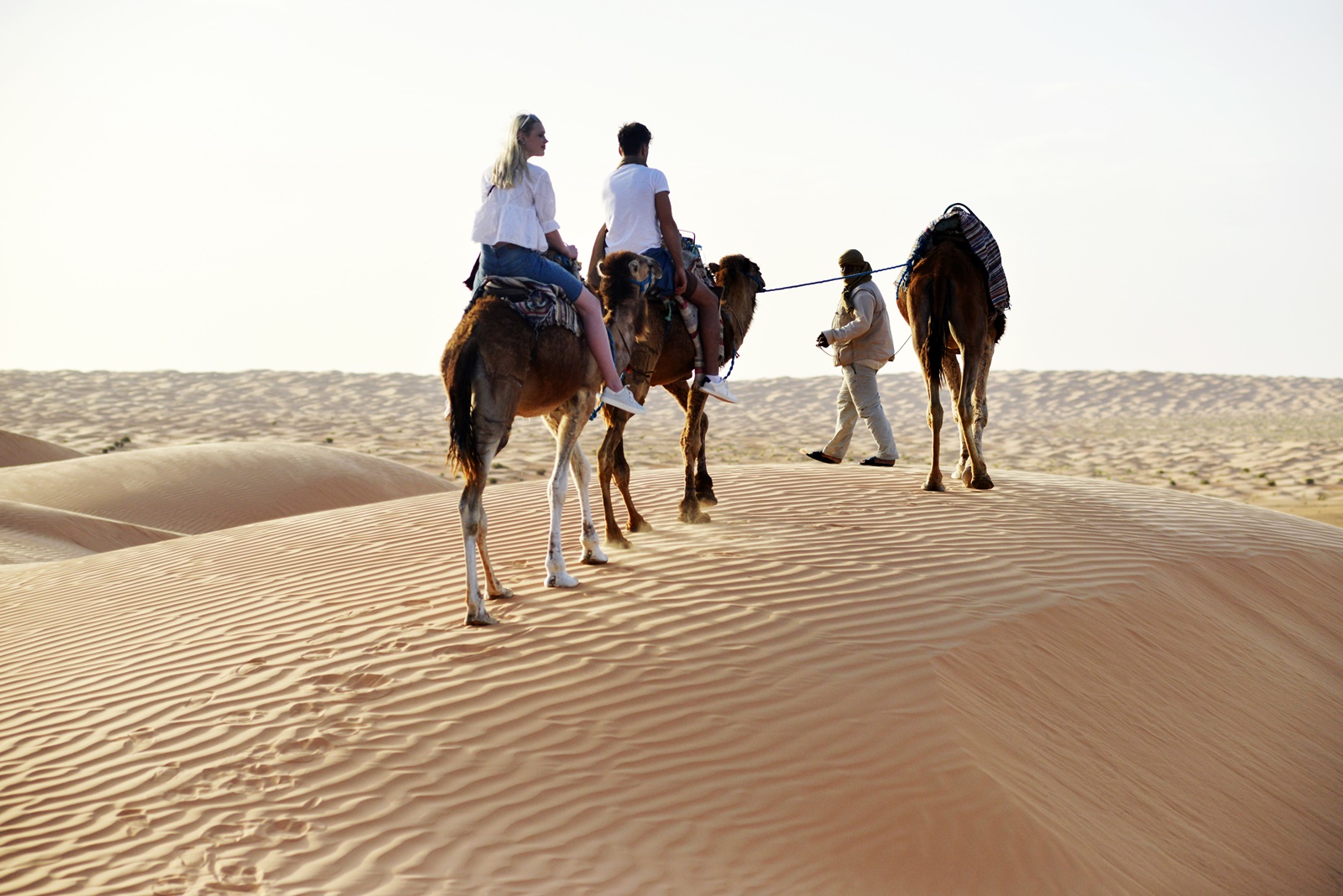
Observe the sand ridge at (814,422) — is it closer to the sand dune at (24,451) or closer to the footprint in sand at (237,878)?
the sand dune at (24,451)

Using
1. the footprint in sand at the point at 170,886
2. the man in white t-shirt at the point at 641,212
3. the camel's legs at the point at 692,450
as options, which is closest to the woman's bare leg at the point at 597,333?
the man in white t-shirt at the point at 641,212

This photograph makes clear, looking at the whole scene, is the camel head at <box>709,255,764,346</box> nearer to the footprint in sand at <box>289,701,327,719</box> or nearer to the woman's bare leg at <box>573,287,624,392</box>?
the woman's bare leg at <box>573,287,624,392</box>

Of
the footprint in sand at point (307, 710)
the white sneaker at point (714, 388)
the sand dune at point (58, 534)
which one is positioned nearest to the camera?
the footprint in sand at point (307, 710)

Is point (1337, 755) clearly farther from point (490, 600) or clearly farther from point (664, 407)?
point (664, 407)

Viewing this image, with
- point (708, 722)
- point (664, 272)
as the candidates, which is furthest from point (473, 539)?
point (664, 272)

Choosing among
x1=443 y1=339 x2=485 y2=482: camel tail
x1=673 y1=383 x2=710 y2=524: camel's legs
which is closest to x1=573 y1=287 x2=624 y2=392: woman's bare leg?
x1=443 y1=339 x2=485 y2=482: camel tail

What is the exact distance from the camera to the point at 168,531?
55.5 ft

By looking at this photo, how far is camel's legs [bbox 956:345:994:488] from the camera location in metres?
11.0

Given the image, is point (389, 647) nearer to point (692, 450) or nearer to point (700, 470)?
point (692, 450)

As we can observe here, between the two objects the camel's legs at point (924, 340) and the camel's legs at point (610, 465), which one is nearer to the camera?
the camel's legs at point (610, 465)

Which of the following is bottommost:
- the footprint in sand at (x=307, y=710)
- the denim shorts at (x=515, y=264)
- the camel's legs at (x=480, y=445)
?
the footprint in sand at (x=307, y=710)

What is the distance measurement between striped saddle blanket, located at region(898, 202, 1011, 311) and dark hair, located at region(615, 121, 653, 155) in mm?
3597

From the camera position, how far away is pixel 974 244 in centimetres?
1105

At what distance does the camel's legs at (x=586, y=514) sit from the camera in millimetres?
8242
